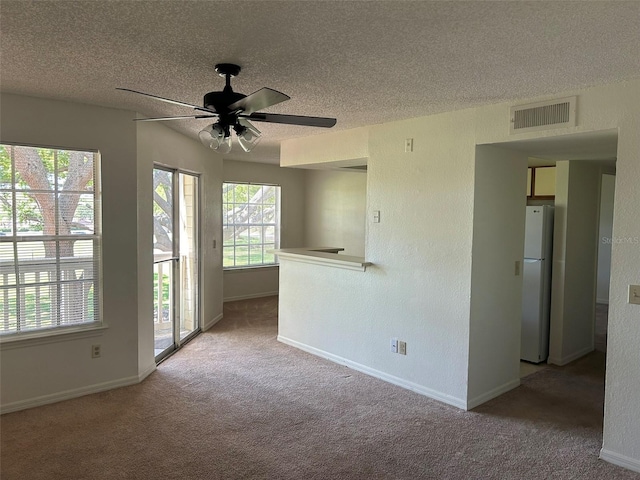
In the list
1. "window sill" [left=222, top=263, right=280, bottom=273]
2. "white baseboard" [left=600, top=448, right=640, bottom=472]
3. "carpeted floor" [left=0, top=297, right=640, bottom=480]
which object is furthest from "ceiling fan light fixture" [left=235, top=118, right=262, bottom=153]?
"window sill" [left=222, top=263, right=280, bottom=273]

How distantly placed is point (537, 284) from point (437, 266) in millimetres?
1533

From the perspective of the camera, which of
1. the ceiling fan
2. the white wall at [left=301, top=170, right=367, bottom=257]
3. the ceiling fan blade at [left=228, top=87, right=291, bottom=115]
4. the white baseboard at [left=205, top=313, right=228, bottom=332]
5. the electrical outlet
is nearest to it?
the ceiling fan blade at [left=228, top=87, right=291, bottom=115]

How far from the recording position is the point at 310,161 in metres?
4.86

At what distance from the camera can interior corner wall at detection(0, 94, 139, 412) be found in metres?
3.30

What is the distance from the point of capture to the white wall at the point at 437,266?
268 cm

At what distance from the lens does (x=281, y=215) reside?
7.94 metres

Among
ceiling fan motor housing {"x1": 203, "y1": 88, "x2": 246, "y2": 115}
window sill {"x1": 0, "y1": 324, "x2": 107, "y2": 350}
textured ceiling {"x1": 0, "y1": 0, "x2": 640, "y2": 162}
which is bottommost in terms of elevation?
window sill {"x1": 0, "y1": 324, "x2": 107, "y2": 350}

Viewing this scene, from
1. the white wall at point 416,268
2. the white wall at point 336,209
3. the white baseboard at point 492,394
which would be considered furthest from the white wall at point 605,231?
the white wall at point 416,268

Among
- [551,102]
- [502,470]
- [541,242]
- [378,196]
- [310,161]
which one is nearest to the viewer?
[502,470]

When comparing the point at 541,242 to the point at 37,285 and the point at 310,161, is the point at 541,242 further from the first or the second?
the point at 37,285

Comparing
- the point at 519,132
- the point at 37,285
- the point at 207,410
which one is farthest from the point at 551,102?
the point at 37,285

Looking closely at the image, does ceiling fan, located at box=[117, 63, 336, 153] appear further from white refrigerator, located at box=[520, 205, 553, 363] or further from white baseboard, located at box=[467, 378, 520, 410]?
white refrigerator, located at box=[520, 205, 553, 363]

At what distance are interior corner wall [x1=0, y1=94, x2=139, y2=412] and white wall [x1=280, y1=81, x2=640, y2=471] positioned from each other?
185 centimetres

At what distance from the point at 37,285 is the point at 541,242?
444 centimetres
